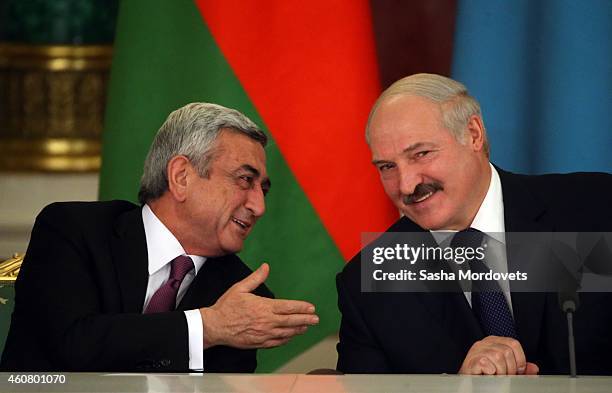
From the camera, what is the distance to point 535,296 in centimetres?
268

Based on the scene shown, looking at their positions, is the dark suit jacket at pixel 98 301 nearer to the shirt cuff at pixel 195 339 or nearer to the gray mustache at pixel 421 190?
the shirt cuff at pixel 195 339

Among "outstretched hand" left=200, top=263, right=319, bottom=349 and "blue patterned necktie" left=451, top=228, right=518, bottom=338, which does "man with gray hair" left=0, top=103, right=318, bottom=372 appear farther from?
"blue patterned necktie" left=451, top=228, right=518, bottom=338

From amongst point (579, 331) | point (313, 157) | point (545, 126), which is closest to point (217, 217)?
point (313, 157)

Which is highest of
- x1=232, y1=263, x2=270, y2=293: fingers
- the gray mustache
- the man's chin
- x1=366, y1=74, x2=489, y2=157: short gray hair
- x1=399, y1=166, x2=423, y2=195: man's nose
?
x1=366, y1=74, x2=489, y2=157: short gray hair

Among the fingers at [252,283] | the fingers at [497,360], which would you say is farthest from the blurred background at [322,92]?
the fingers at [497,360]

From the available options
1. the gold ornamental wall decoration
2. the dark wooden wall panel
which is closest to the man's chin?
the dark wooden wall panel

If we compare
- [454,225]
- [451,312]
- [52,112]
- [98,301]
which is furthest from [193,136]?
[52,112]

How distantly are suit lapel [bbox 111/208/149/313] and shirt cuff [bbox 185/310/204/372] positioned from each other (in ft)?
0.80

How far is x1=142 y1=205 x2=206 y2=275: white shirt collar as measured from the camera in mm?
2957

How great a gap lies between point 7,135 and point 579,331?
2.82 m

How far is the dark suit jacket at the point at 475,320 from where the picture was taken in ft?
8.64

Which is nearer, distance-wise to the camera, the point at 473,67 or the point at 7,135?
the point at 473,67

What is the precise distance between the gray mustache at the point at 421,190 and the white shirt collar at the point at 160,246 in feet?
2.17

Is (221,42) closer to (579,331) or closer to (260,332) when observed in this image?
(260,332)
